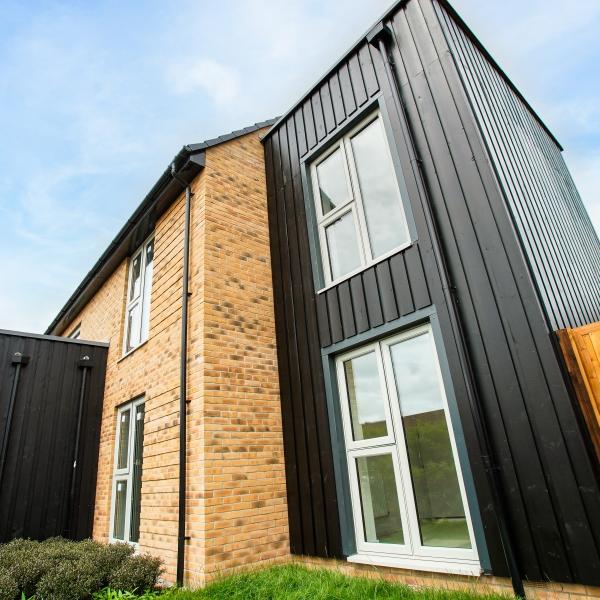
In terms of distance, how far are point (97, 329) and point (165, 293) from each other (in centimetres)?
413

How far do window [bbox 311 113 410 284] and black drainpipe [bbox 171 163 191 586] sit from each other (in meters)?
1.98

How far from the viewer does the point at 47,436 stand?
6789mm

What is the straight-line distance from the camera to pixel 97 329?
932 centimetres

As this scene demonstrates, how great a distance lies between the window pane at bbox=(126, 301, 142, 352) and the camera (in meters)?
7.42

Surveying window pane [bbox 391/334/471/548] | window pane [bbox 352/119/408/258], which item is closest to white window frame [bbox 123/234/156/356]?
window pane [bbox 352/119/408/258]

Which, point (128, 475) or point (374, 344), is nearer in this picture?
point (374, 344)

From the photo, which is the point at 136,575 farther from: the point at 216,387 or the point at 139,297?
the point at 139,297

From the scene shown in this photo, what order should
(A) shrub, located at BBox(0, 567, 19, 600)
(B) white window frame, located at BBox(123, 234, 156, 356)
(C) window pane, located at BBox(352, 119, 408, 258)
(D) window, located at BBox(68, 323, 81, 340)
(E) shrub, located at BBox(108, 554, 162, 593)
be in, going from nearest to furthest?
(A) shrub, located at BBox(0, 567, 19, 600)
(E) shrub, located at BBox(108, 554, 162, 593)
(C) window pane, located at BBox(352, 119, 408, 258)
(B) white window frame, located at BBox(123, 234, 156, 356)
(D) window, located at BBox(68, 323, 81, 340)

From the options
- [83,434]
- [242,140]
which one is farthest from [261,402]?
[242,140]

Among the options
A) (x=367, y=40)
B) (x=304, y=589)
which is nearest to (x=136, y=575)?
(x=304, y=589)

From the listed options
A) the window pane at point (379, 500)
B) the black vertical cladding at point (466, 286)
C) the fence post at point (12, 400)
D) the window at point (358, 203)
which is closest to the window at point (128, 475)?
the fence post at point (12, 400)

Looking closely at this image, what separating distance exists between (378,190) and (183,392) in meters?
3.58

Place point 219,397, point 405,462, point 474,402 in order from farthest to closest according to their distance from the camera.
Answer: point 219,397, point 405,462, point 474,402

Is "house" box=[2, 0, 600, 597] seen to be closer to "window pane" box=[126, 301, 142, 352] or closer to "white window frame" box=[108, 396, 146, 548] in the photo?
"white window frame" box=[108, 396, 146, 548]
